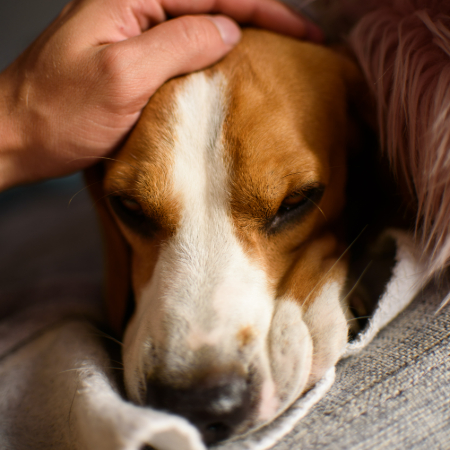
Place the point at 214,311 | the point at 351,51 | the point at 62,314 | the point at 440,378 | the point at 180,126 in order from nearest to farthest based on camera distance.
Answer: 1. the point at 440,378
2. the point at 214,311
3. the point at 180,126
4. the point at 62,314
5. the point at 351,51

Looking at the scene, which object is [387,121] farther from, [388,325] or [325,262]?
[388,325]

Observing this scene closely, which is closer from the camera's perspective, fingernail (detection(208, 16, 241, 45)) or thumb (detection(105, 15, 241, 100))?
thumb (detection(105, 15, 241, 100))

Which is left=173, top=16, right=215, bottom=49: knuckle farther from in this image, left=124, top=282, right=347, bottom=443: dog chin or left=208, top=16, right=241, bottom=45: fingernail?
left=124, top=282, right=347, bottom=443: dog chin

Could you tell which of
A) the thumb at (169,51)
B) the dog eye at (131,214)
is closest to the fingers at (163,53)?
the thumb at (169,51)

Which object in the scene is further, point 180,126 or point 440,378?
point 180,126

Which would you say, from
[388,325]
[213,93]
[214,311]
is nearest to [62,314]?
[214,311]

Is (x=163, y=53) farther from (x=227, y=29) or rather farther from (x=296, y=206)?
(x=296, y=206)

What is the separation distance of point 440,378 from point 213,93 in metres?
0.75

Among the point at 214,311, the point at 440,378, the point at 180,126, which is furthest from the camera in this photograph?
the point at 180,126

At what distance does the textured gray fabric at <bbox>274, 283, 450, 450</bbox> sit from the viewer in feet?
2.02

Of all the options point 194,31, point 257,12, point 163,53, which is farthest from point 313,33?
point 163,53

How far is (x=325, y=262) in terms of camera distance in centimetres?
100

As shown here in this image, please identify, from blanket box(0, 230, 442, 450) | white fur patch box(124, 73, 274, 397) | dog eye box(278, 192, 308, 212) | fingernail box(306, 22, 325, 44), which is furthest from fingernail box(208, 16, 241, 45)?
blanket box(0, 230, 442, 450)

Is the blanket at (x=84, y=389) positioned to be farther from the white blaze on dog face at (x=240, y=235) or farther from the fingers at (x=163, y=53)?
the fingers at (x=163, y=53)
